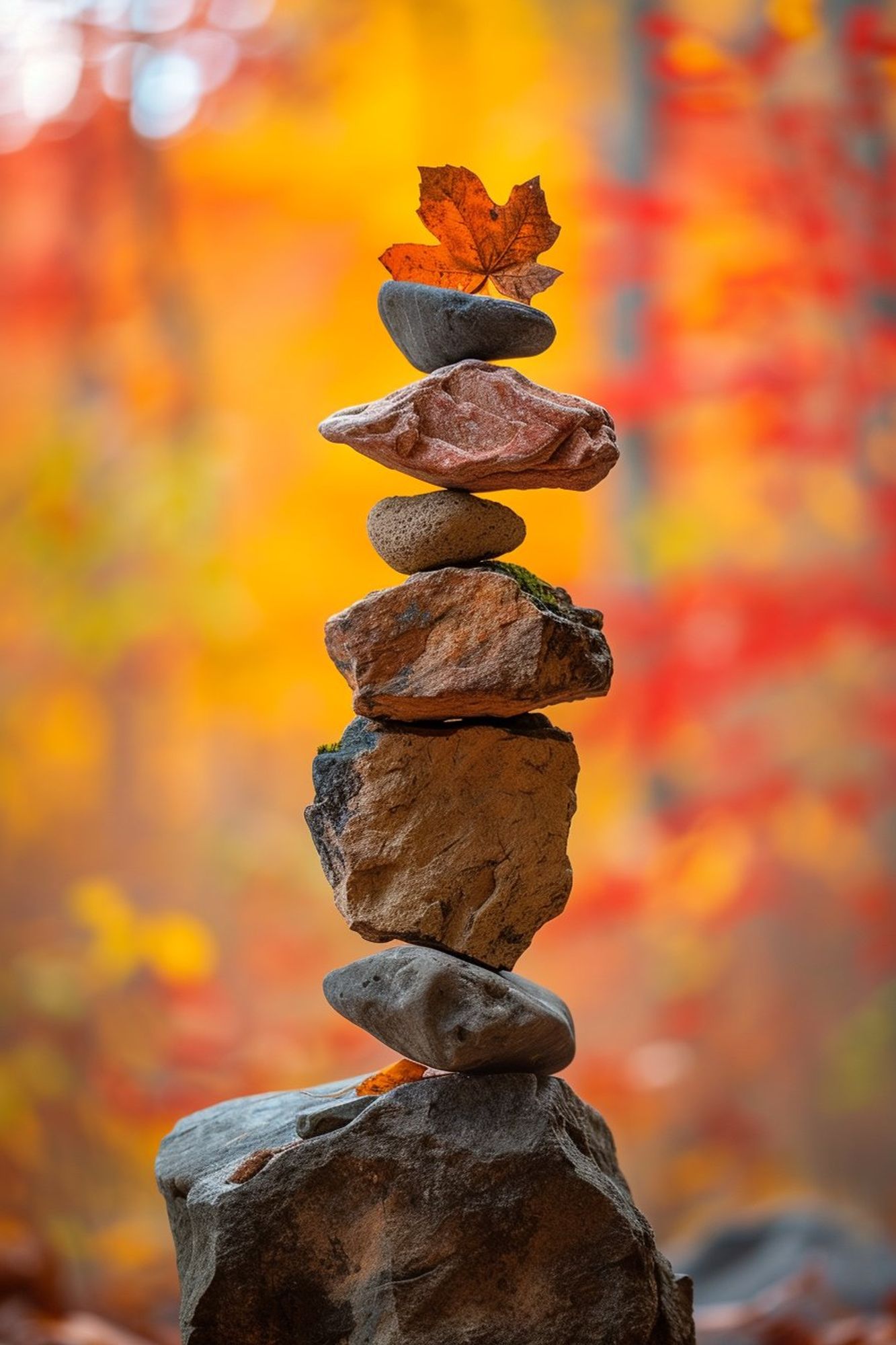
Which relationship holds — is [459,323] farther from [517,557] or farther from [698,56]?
[698,56]

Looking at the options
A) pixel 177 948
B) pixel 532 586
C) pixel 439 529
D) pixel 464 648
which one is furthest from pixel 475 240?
pixel 177 948

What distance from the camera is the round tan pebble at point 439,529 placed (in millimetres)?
2768

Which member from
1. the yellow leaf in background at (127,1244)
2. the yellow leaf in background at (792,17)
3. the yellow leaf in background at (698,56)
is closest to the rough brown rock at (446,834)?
the yellow leaf in background at (127,1244)

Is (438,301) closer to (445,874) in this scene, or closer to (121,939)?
(445,874)

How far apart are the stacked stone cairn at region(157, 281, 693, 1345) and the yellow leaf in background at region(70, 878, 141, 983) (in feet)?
9.83

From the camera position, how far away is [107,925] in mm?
5844

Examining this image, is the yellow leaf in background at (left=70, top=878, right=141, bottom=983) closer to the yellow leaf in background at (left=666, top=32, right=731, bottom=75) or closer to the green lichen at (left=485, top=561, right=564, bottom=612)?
the green lichen at (left=485, top=561, right=564, bottom=612)

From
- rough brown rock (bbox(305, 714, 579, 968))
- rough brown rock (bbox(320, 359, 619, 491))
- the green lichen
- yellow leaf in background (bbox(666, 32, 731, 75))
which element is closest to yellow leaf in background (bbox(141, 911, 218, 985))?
rough brown rock (bbox(305, 714, 579, 968))

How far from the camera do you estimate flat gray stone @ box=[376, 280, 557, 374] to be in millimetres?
2715

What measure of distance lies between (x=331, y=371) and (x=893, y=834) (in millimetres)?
3158

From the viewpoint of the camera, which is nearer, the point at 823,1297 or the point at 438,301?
the point at 438,301

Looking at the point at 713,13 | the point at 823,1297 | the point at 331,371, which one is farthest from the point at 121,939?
the point at 713,13

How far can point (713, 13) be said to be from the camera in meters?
5.84

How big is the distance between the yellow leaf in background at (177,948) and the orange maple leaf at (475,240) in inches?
147
